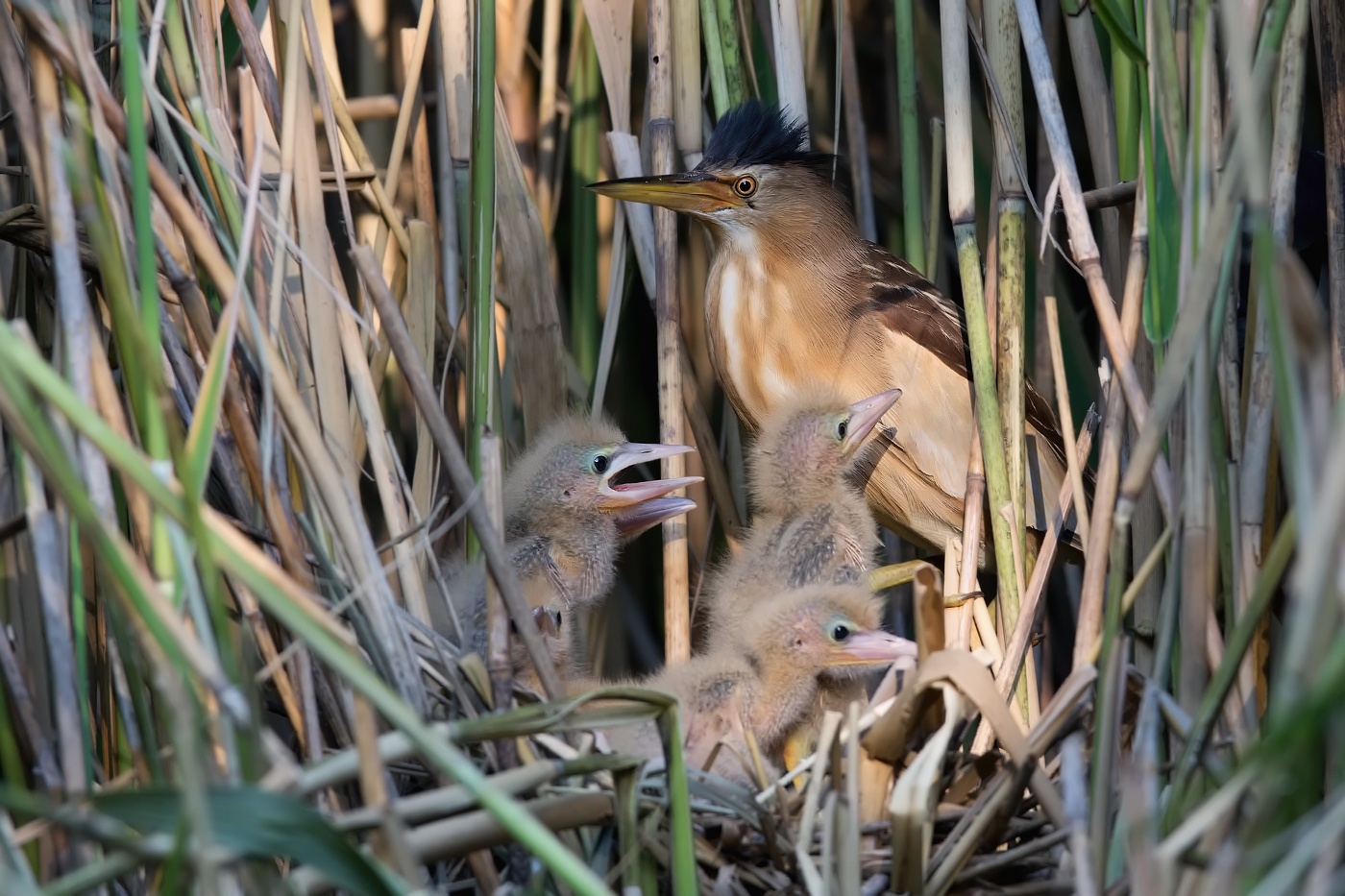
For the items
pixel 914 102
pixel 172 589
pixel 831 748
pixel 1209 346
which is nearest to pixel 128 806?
pixel 172 589

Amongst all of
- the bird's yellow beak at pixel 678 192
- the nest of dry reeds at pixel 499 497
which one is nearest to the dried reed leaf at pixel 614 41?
the nest of dry reeds at pixel 499 497

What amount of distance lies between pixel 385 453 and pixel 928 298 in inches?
40.0

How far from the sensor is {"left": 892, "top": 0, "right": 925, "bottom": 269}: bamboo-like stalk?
5.28 ft

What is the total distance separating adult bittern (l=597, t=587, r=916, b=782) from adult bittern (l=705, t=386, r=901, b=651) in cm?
15

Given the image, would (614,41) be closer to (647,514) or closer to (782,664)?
(647,514)

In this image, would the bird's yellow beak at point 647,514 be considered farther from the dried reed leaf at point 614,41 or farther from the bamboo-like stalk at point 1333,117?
the bamboo-like stalk at point 1333,117

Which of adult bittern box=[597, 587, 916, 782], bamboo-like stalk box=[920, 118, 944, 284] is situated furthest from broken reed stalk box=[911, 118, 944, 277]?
adult bittern box=[597, 587, 916, 782]

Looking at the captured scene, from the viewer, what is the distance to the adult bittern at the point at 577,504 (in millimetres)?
1632

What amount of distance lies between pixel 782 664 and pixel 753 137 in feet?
2.60

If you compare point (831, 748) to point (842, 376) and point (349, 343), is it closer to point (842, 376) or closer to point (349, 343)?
point (349, 343)

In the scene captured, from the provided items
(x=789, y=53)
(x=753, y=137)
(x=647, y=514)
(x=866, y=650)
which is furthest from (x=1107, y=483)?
(x=753, y=137)

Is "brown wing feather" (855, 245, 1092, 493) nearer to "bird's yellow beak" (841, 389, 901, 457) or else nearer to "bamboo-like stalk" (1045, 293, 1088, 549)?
"bird's yellow beak" (841, 389, 901, 457)

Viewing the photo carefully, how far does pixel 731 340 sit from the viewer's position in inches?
81.2

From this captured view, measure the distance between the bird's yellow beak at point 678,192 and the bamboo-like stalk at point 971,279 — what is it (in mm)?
410
